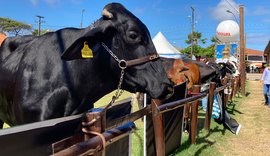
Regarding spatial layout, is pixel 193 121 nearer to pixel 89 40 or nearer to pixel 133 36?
pixel 133 36

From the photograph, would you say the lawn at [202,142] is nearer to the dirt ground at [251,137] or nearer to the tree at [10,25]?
the dirt ground at [251,137]

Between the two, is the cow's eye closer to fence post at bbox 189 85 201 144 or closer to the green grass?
the green grass

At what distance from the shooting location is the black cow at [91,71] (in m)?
2.82

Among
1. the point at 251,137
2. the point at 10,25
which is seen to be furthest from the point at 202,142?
the point at 10,25

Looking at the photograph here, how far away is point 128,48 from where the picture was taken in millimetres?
2854

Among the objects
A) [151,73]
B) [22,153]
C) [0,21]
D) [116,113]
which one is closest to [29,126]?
[22,153]

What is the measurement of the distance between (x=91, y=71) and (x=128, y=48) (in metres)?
0.41

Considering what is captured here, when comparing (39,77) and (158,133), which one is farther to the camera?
(158,133)

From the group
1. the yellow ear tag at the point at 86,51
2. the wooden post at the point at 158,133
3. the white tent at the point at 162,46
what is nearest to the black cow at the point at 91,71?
the yellow ear tag at the point at 86,51

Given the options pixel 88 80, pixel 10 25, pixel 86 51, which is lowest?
pixel 88 80

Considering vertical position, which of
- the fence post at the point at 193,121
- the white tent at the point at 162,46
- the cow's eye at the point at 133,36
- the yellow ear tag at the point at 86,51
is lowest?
the fence post at the point at 193,121

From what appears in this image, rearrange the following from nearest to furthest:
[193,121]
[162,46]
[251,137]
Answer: [193,121]
[251,137]
[162,46]

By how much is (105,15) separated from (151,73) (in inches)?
26.4

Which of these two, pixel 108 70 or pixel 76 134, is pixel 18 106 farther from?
pixel 76 134
